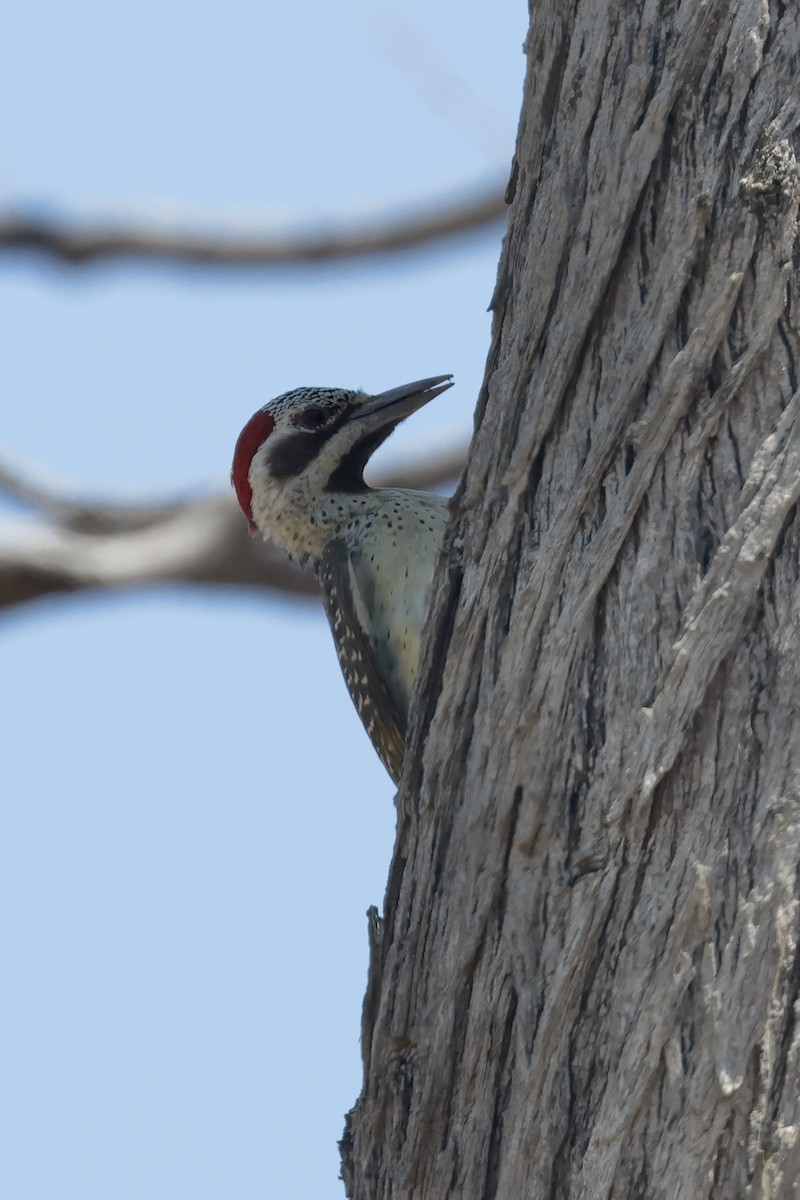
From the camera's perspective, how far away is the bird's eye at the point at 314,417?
5.54 meters

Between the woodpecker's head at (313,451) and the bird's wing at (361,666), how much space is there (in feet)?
1.22

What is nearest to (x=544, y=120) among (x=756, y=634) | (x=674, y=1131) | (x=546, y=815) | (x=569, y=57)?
(x=569, y=57)

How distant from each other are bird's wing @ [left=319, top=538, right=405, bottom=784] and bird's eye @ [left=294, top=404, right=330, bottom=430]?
60 cm

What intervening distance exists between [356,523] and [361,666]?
581 millimetres

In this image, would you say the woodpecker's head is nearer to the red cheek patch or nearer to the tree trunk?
the red cheek patch

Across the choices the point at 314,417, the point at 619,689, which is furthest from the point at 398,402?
the point at 619,689

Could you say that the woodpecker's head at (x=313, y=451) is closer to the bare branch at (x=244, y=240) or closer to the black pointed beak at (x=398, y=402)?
the black pointed beak at (x=398, y=402)

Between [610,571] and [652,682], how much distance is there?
0.22 meters

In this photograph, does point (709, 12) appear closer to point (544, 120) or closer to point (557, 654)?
point (544, 120)

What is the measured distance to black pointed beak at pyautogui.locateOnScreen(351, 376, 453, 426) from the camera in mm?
5277

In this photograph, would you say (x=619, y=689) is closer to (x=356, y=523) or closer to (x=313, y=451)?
(x=356, y=523)

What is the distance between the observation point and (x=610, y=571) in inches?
103

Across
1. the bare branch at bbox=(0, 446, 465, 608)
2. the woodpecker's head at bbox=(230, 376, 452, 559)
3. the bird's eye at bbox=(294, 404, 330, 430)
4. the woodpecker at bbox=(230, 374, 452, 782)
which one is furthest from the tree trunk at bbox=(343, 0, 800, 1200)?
the bare branch at bbox=(0, 446, 465, 608)

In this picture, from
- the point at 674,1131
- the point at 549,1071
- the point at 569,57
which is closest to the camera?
the point at 674,1131
